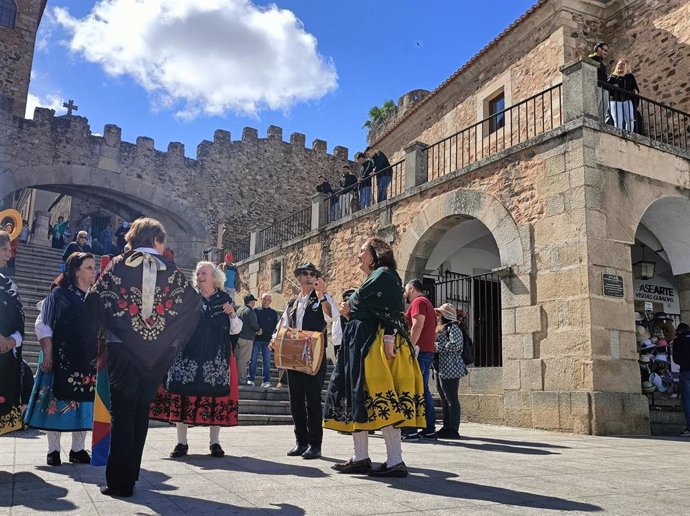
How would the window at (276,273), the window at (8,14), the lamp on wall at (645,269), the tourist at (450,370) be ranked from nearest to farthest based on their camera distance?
the tourist at (450,370), the lamp on wall at (645,269), the window at (276,273), the window at (8,14)

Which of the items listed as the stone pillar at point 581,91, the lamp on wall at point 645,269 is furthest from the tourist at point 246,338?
the lamp on wall at point 645,269

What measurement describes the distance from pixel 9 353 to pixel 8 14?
26983 millimetres

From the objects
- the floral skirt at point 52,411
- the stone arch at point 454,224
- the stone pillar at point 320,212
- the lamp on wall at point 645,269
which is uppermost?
the stone pillar at point 320,212

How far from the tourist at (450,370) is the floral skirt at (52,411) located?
13.2 ft

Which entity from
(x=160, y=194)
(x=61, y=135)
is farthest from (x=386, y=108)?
(x=61, y=135)

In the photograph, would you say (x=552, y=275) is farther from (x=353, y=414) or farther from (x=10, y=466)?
(x=10, y=466)

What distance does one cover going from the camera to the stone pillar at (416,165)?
484 inches

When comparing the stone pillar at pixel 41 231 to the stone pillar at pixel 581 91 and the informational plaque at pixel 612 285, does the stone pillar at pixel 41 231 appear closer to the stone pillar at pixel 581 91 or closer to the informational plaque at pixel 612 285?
→ the stone pillar at pixel 581 91

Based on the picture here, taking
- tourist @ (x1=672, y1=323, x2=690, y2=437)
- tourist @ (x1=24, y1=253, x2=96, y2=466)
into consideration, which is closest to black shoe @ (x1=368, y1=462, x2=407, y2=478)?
tourist @ (x1=24, y1=253, x2=96, y2=466)

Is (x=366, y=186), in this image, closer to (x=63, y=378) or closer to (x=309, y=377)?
(x=309, y=377)

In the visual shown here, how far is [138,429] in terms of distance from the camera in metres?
3.53

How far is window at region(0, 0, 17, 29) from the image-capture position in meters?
25.6

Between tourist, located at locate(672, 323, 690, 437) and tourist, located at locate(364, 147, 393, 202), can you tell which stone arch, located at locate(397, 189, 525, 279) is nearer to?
tourist, located at locate(364, 147, 393, 202)

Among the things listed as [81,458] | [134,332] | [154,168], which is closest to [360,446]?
[134,332]
